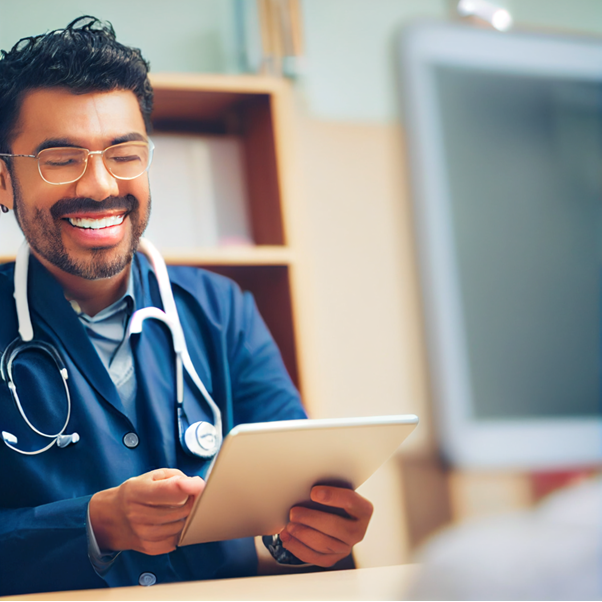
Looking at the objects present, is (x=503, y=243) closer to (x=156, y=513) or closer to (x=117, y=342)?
(x=156, y=513)

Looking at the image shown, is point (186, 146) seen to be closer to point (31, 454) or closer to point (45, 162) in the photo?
point (45, 162)

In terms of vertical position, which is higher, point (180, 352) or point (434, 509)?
point (180, 352)

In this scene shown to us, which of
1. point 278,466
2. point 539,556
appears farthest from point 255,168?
point 539,556

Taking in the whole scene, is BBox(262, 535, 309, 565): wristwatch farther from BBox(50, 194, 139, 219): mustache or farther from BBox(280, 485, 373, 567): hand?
BBox(50, 194, 139, 219): mustache

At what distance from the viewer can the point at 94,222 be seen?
3.54 feet

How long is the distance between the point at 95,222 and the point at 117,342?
0.20 meters

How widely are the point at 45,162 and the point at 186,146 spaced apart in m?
0.32

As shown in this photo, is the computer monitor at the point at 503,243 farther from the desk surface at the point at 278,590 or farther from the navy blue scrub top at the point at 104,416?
the navy blue scrub top at the point at 104,416

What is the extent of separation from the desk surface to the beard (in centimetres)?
53

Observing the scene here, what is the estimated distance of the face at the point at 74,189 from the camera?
104 cm

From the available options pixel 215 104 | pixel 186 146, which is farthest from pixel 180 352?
pixel 215 104

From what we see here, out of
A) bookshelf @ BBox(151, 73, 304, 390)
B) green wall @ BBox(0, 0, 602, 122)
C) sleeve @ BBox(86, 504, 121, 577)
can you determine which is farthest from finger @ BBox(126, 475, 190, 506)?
green wall @ BBox(0, 0, 602, 122)

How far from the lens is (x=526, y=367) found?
1.95ft

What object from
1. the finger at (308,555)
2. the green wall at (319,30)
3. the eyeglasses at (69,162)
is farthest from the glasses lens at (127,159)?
the finger at (308,555)
